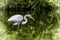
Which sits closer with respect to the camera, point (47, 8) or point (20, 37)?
point (20, 37)

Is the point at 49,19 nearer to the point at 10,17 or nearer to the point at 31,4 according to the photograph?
the point at 31,4

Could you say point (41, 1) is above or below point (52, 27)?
above

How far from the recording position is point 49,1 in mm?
1971

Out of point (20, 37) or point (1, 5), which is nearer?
point (20, 37)

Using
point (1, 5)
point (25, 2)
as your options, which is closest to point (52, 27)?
point (25, 2)

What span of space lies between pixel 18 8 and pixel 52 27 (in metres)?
0.39

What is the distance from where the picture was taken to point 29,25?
1873mm

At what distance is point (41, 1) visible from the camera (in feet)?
6.42

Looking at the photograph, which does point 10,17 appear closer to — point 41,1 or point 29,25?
point 29,25

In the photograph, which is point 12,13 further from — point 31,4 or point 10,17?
point 31,4

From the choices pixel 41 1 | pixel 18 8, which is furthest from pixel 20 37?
pixel 41 1

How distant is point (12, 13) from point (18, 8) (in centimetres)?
8

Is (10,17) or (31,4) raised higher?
(31,4)

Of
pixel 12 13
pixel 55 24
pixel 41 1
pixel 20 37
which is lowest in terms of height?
pixel 20 37
